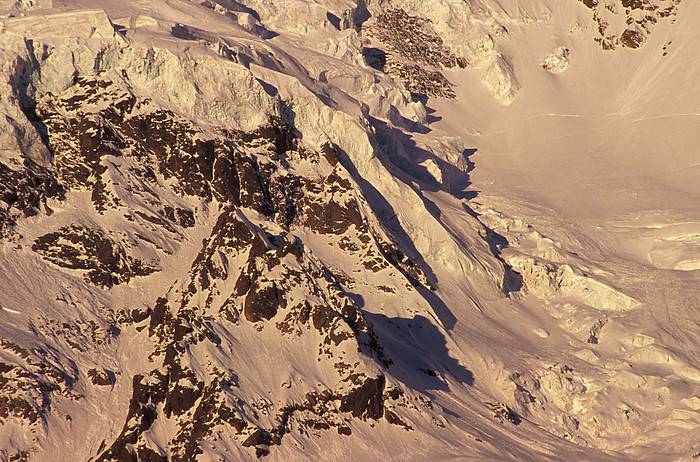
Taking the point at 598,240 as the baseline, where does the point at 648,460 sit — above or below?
below

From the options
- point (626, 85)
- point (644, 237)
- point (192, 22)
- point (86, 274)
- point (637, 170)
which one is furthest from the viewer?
point (626, 85)

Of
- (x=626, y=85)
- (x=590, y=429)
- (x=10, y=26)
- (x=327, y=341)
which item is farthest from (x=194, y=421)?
(x=626, y=85)

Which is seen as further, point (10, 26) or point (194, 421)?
point (10, 26)

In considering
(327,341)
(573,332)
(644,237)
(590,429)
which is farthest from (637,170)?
(327,341)

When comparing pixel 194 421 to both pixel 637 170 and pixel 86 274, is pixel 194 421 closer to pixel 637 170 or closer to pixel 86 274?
pixel 86 274

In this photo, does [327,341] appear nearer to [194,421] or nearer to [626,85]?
[194,421]

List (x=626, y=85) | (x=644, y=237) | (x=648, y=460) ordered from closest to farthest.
→ (x=648, y=460)
(x=644, y=237)
(x=626, y=85)

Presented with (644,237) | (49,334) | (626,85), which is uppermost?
(626,85)
